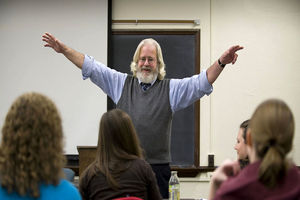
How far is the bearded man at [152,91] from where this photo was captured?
273 centimetres

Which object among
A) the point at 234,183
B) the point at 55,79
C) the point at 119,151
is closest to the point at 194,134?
the point at 55,79

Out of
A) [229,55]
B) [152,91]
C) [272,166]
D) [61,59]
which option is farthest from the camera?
[61,59]

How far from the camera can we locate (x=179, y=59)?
455cm

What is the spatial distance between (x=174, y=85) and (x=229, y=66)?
72.7 inches

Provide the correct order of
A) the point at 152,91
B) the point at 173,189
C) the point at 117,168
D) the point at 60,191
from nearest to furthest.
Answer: the point at 60,191
the point at 117,168
the point at 173,189
the point at 152,91

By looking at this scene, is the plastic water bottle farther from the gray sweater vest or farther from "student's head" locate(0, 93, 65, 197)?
"student's head" locate(0, 93, 65, 197)

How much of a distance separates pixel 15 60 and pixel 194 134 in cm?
211

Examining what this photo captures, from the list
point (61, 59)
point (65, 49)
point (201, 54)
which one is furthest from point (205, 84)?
point (61, 59)

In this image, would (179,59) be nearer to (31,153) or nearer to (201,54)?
(201,54)

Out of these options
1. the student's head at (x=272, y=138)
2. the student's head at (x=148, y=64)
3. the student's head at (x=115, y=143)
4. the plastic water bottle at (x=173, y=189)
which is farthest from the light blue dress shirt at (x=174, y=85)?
the student's head at (x=272, y=138)

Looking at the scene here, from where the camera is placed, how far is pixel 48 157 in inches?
54.6

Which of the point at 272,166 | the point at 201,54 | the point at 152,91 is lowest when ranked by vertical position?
the point at 272,166

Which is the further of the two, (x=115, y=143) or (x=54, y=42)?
(x=54, y=42)

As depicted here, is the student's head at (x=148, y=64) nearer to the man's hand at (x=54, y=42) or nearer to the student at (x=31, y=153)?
the man's hand at (x=54, y=42)
